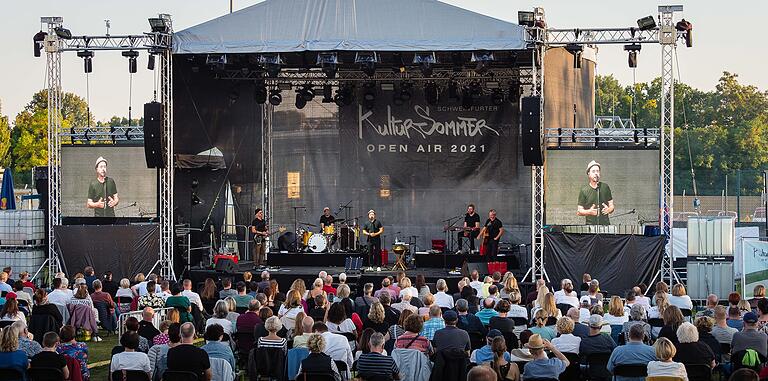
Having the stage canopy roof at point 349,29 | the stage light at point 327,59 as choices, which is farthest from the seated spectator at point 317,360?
the stage light at point 327,59

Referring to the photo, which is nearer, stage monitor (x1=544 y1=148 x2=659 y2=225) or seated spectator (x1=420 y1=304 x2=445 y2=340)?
seated spectator (x1=420 y1=304 x2=445 y2=340)

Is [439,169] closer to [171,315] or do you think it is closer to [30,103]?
[171,315]

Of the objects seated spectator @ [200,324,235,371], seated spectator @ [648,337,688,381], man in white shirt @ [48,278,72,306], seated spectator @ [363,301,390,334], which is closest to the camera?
seated spectator @ [648,337,688,381]

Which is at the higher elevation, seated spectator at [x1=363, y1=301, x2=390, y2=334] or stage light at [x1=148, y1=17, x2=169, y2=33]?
stage light at [x1=148, y1=17, x2=169, y2=33]

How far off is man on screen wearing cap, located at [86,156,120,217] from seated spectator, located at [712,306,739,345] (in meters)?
13.3

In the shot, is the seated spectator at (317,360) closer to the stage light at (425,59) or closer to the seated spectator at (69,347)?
the seated spectator at (69,347)

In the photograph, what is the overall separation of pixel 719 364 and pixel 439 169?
43.6ft

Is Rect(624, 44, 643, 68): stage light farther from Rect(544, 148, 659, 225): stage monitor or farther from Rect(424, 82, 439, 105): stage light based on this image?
Rect(424, 82, 439, 105): stage light

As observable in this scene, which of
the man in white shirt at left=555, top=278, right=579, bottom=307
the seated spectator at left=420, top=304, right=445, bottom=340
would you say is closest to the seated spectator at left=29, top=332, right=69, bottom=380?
the seated spectator at left=420, top=304, right=445, bottom=340

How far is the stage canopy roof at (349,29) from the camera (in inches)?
765

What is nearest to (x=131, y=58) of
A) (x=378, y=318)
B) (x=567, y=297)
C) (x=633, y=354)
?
(x=567, y=297)

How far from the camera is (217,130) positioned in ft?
75.4

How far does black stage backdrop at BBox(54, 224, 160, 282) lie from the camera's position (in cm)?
2056

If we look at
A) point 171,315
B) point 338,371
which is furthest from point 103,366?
point 338,371
